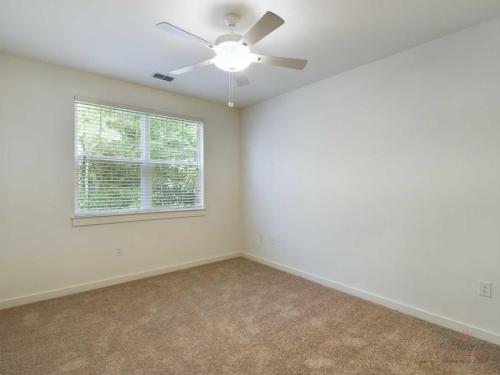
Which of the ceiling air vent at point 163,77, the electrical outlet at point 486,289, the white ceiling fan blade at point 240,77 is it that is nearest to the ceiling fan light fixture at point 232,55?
the white ceiling fan blade at point 240,77

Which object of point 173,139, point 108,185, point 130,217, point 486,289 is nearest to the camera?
point 486,289

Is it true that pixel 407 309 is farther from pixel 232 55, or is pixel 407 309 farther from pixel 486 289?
pixel 232 55

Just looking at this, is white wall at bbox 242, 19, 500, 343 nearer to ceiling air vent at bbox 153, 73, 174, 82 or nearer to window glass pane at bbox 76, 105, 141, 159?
ceiling air vent at bbox 153, 73, 174, 82

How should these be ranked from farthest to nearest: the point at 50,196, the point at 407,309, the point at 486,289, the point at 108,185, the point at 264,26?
the point at 108,185
the point at 50,196
the point at 407,309
the point at 486,289
the point at 264,26

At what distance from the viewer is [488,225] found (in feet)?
6.98

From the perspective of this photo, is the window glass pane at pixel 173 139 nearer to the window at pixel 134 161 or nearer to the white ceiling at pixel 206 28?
the window at pixel 134 161

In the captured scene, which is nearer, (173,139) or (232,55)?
(232,55)

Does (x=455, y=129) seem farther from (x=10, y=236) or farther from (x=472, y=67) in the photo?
(x=10, y=236)

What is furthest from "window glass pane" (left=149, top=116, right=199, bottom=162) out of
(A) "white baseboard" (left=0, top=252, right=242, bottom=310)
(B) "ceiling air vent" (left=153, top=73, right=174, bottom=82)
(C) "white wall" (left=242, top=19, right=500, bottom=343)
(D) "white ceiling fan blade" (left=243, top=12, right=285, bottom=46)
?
(D) "white ceiling fan blade" (left=243, top=12, right=285, bottom=46)

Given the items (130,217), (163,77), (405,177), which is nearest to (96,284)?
(130,217)

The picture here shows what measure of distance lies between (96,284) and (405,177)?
11.5 feet

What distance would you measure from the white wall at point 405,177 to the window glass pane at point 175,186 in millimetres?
1269

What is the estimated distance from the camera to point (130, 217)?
11.3 ft

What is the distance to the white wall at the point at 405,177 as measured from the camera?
2.16m
